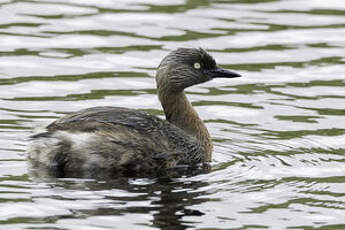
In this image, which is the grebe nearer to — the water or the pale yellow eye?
the water

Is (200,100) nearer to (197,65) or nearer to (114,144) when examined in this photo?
(197,65)

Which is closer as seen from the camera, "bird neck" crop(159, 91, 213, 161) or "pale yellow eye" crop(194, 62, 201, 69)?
"bird neck" crop(159, 91, 213, 161)

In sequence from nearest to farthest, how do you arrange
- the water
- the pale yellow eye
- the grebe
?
the water
the grebe
the pale yellow eye

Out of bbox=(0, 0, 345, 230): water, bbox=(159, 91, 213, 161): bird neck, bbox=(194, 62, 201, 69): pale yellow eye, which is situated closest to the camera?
bbox=(0, 0, 345, 230): water


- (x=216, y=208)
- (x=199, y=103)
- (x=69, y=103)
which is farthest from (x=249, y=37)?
(x=216, y=208)

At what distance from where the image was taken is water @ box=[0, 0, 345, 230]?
9289mm

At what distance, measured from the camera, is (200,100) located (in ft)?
44.2

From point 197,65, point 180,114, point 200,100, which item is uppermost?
point 197,65

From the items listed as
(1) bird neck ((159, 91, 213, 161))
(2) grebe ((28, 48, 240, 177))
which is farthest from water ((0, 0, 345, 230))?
(1) bird neck ((159, 91, 213, 161))

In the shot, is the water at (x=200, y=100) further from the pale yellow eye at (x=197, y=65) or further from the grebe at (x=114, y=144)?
the pale yellow eye at (x=197, y=65)

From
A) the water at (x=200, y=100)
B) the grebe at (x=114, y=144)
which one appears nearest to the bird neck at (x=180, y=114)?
the grebe at (x=114, y=144)

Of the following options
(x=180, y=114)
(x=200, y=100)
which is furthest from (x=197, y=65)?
(x=200, y=100)

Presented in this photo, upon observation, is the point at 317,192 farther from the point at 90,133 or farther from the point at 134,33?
the point at 134,33

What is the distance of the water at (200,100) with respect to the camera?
9289 mm
